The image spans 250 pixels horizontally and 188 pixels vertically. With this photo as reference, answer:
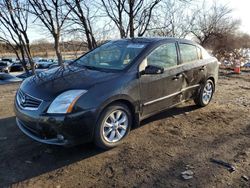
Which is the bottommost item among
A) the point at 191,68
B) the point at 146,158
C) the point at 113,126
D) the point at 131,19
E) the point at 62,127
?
the point at 146,158

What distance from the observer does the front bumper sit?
9.16 feet

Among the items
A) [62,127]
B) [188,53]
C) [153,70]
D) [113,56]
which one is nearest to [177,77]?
[188,53]

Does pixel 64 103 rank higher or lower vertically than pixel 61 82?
lower

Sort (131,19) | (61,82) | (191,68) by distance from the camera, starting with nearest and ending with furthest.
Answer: (61,82), (191,68), (131,19)

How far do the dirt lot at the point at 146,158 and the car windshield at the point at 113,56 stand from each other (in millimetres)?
1159

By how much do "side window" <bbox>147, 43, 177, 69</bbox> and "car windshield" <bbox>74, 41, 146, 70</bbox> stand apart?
0.23m

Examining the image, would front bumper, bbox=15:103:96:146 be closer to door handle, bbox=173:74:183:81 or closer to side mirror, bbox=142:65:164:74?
side mirror, bbox=142:65:164:74

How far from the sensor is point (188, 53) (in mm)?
4508

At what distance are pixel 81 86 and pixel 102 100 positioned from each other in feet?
1.06

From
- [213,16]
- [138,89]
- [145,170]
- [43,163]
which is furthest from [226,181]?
[213,16]

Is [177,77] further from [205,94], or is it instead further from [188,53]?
[205,94]

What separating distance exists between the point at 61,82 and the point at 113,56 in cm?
110

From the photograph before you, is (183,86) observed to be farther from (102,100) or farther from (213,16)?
(213,16)

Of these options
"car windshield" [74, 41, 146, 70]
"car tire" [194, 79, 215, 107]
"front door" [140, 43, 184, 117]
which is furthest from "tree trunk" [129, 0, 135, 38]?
"front door" [140, 43, 184, 117]
